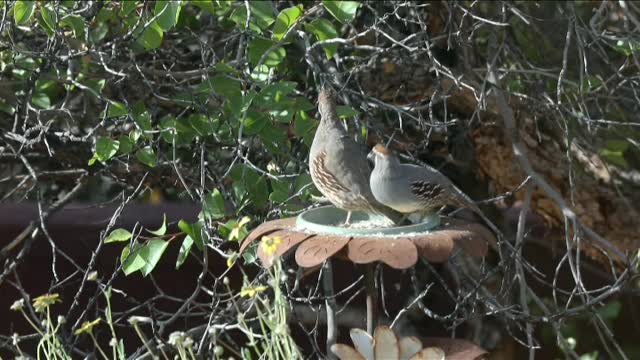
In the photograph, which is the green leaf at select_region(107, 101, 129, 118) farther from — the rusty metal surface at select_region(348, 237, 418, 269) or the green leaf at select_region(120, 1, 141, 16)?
the rusty metal surface at select_region(348, 237, 418, 269)

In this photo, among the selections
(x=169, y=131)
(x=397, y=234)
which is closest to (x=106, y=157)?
(x=169, y=131)

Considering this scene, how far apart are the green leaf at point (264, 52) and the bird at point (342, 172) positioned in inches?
18.1

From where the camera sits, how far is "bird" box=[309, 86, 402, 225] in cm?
254

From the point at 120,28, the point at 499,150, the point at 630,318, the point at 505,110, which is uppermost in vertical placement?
the point at 120,28

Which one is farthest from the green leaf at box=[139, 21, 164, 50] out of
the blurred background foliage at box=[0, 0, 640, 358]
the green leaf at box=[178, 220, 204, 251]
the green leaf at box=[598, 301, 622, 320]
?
the green leaf at box=[598, 301, 622, 320]

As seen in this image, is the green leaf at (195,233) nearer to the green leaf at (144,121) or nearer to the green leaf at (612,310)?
the green leaf at (144,121)

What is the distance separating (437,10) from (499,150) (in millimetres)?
573

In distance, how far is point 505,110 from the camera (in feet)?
12.0

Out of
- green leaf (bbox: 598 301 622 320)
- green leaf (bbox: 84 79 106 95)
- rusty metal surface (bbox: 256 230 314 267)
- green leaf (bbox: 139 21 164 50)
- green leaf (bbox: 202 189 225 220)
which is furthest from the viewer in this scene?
green leaf (bbox: 598 301 622 320)

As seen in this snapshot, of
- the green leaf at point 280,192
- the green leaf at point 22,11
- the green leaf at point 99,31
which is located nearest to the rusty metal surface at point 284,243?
the green leaf at point 280,192

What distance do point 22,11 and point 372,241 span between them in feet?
4.24

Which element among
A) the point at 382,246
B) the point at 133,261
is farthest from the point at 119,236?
the point at 382,246

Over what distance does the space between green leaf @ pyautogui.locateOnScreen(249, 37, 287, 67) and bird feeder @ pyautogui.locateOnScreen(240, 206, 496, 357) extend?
2.01 ft

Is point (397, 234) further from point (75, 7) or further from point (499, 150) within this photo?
point (499, 150)
